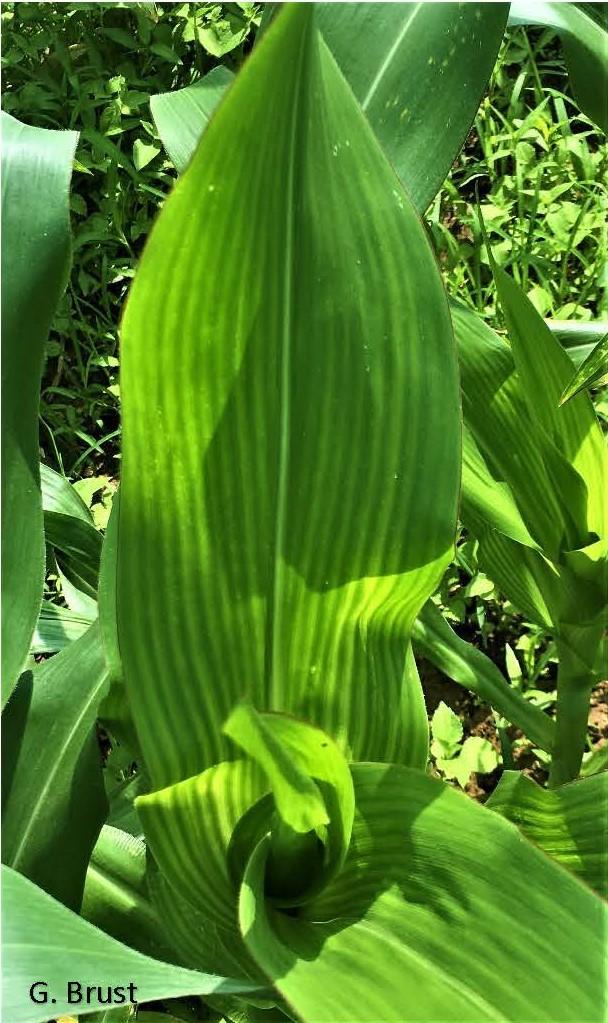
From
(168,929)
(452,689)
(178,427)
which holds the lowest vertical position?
(452,689)

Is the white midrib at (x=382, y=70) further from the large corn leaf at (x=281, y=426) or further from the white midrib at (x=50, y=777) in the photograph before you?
the white midrib at (x=50, y=777)

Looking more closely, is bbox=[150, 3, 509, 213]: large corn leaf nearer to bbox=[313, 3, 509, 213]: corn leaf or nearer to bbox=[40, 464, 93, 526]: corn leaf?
bbox=[313, 3, 509, 213]: corn leaf

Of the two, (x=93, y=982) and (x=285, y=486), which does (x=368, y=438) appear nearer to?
(x=285, y=486)

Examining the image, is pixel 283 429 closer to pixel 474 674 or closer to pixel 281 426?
pixel 281 426

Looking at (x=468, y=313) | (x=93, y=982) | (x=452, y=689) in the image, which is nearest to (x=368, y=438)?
(x=93, y=982)

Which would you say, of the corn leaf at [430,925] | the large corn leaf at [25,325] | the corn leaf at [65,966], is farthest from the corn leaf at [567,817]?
the large corn leaf at [25,325]
